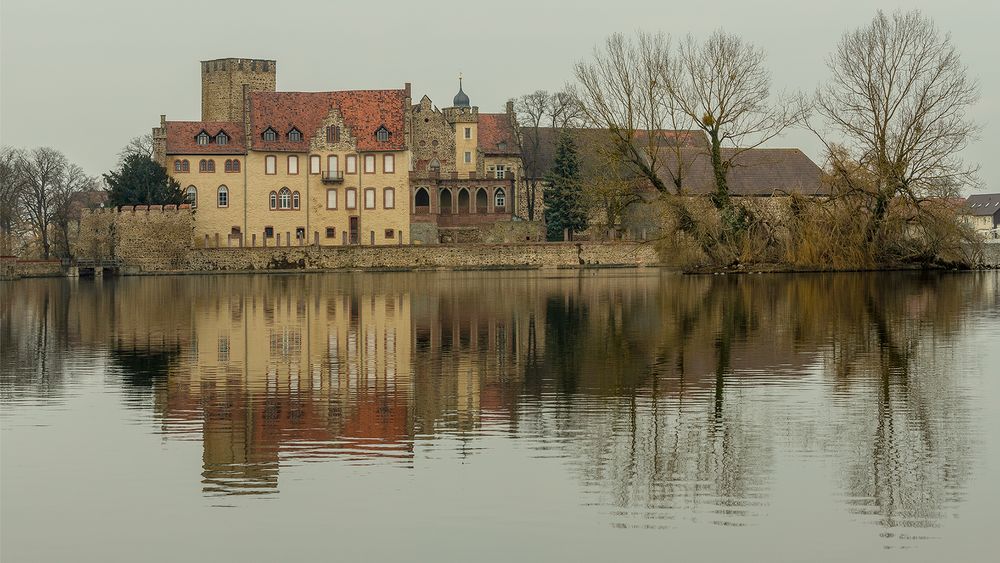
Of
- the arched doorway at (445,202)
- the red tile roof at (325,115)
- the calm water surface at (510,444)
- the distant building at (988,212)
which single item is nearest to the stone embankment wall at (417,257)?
the red tile roof at (325,115)

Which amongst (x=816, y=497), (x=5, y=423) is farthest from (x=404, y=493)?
(x=5, y=423)

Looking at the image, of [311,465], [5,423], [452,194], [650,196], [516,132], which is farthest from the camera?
[516,132]

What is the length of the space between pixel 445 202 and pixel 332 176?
14017 mm

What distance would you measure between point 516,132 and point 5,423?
93034 millimetres

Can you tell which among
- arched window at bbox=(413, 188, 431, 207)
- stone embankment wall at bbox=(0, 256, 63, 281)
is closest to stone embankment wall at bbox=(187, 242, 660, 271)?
stone embankment wall at bbox=(0, 256, 63, 281)

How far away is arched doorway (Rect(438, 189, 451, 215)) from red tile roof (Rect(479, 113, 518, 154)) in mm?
6122

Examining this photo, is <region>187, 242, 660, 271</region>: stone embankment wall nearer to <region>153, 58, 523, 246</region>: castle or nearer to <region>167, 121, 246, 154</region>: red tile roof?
<region>153, 58, 523, 246</region>: castle

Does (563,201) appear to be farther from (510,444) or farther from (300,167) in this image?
(510,444)

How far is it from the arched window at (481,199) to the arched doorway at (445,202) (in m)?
2.01

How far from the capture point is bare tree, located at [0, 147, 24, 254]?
9638 cm

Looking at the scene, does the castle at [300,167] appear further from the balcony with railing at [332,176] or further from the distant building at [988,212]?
the distant building at [988,212]

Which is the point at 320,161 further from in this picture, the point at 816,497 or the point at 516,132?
the point at 816,497

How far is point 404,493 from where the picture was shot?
1212cm

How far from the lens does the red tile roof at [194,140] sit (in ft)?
292
